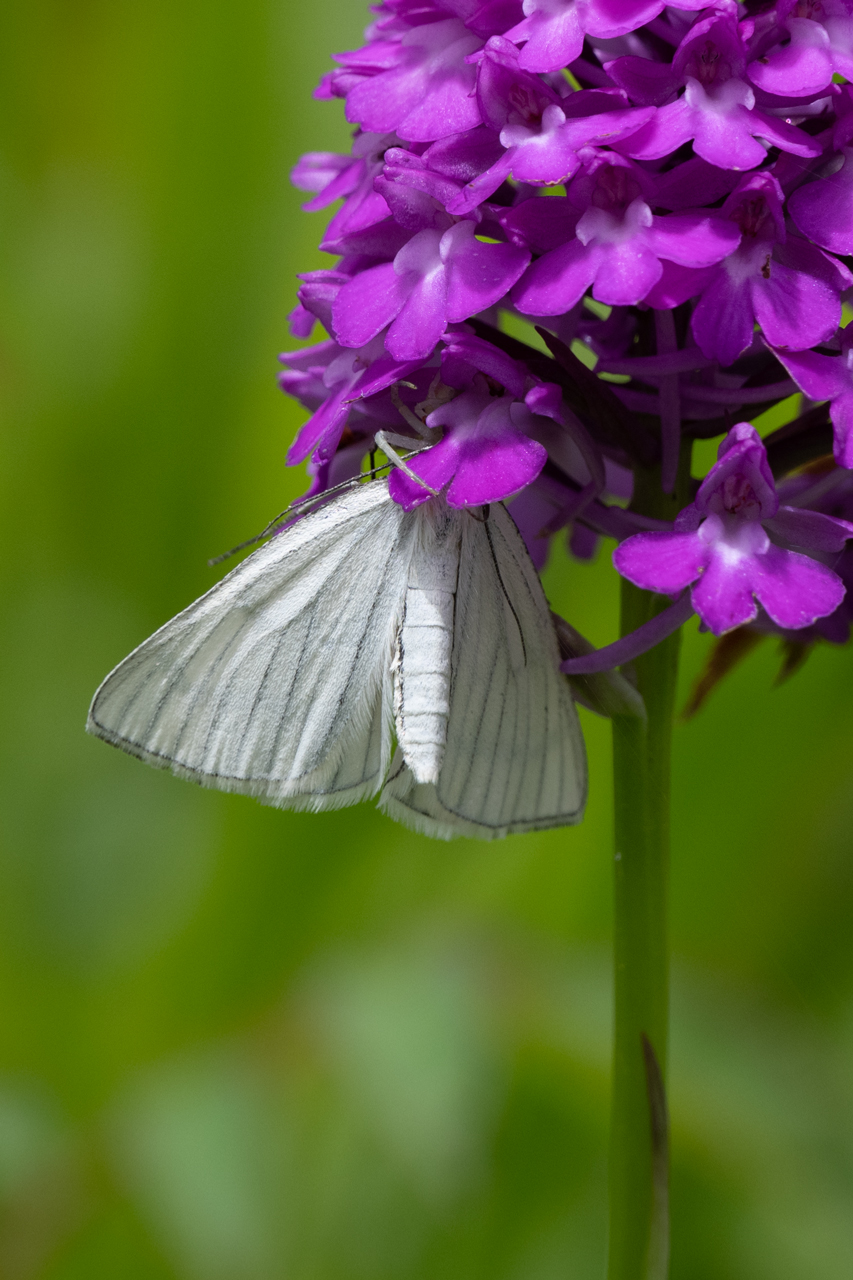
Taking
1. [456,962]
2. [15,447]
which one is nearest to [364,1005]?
[456,962]

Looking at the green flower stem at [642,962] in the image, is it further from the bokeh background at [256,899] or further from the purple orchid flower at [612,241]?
the bokeh background at [256,899]

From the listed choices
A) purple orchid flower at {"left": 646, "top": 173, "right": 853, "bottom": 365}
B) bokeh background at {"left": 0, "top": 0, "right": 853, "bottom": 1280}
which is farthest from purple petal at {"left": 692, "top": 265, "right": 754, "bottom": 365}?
bokeh background at {"left": 0, "top": 0, "right": 853, "bottom": 1280}

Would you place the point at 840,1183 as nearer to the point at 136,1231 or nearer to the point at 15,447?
the point at 136,1231

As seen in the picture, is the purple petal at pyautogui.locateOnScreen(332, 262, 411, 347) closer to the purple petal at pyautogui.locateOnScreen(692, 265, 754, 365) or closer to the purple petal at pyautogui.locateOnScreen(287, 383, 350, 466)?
the purple petal at pyautogui.locateOnScreen(287, 383, 350, 466)

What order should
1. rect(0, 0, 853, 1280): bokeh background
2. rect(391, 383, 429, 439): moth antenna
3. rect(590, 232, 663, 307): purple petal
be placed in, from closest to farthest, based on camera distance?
1. rect(590, 232, 663, 307): purple petal
2. rect(391, 383, 429, 439): moth antenna
3. rect(0, 0, 853, 1280): bokeh background

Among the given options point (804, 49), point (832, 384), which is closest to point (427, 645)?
point (832, 384)

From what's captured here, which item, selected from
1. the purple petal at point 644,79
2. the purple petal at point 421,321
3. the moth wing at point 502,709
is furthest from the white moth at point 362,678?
the purple petal at point 644,79
